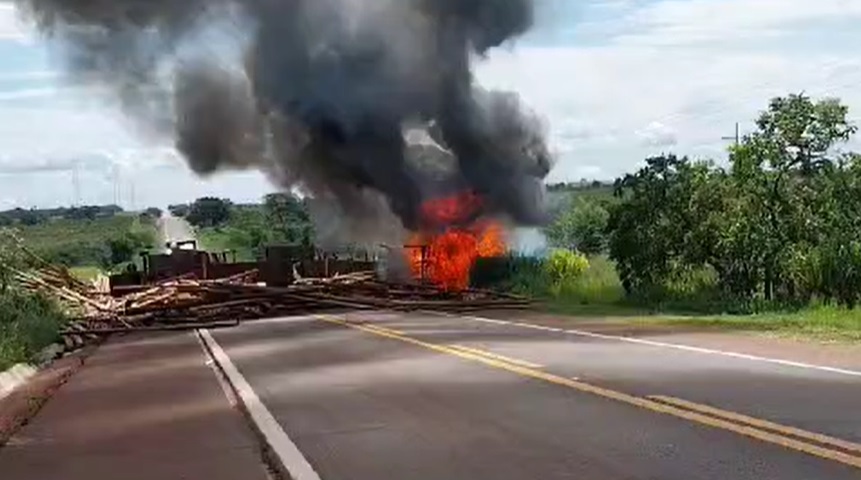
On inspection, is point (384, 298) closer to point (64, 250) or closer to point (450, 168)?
point (450, 168)

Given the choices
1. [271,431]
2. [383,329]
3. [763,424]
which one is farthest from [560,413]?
[383,329]

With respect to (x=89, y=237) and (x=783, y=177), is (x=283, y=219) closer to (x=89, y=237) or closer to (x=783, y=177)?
(x=89, y=237)

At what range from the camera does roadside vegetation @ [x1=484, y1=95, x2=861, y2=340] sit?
92.8ft

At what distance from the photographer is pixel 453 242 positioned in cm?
4394

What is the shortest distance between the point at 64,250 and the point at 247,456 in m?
82.8

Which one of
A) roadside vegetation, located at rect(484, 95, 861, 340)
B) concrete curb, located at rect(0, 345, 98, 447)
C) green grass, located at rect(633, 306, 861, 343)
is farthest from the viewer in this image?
roadside vegetation, located at rect(484, 95, 861, 340)

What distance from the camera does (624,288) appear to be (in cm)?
3659

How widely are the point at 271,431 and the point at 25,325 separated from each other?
15950 mm

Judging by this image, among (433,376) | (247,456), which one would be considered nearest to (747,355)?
(433,376)

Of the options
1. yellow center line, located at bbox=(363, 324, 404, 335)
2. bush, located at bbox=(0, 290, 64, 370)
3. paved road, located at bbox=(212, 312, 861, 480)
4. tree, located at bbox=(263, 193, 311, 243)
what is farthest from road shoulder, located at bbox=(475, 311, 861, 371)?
tree, located at bbox=(263, 193, 311, 243)

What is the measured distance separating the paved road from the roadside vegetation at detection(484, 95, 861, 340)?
7968mm

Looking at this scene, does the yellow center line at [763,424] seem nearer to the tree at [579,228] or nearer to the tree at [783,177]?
the tree at [783,177]

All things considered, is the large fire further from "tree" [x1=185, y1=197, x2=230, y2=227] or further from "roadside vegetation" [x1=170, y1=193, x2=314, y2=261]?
A: "tree" [x1=185, y1=197, x2=230, y2=227]

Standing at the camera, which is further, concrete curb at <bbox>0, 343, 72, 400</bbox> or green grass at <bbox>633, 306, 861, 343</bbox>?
green grass at <bbox>633, 306, 861, 343</bbox>
